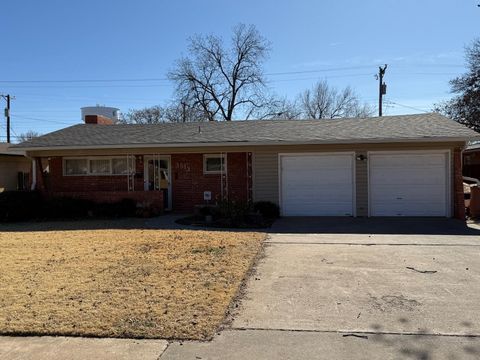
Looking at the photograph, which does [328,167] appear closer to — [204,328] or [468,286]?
[468,286]

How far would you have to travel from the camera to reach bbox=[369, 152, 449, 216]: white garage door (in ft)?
51.0

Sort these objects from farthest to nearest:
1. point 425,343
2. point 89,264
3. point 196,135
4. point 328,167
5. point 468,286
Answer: point 196,135, point 328,167, point 89,264, point 468,286, point 425,343

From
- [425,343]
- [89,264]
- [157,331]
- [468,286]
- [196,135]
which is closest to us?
[425,343]

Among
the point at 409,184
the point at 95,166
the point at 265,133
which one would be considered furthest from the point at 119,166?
the point at 409,184

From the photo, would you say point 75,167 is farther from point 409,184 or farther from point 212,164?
point 409,184

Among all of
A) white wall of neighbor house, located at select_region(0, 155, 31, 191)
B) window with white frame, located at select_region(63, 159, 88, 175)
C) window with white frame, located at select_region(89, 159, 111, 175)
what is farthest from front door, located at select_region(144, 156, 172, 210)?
white wall of neighbor house, located at select_region(0, 155, 31, 191)

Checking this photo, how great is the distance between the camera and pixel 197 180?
57.6ft

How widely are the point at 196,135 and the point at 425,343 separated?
45.9ft

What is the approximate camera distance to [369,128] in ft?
56.1

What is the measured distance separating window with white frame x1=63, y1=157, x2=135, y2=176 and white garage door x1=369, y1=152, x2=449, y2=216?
9.06 m

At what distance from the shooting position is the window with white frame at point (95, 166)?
60.0 ft

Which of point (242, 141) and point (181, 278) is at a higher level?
point (242, 141)

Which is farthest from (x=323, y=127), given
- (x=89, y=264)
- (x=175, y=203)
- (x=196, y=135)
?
(x=89, y=264)

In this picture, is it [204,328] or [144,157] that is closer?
[204,328]
